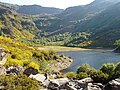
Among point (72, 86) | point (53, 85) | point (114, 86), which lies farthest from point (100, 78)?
point (53, 85)

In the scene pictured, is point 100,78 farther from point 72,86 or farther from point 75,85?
point 72,86

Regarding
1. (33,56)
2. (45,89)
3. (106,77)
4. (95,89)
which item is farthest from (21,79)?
(33,56)

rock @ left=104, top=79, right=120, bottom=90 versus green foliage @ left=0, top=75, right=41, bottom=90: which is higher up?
green foliage @ left=0, top=75, right=41, bottom=90

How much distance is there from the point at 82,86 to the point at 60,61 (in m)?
123

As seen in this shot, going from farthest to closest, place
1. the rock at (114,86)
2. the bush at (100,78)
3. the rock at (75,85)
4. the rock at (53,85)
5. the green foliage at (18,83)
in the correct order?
the bush at (100,78)
the rock at (53,85)
the rock at (114,86)
the rock at (75,85)
the green foliage at (18,83)

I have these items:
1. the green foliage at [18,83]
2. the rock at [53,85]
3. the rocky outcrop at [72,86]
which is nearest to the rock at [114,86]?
the rocky outcrop at [72,86]

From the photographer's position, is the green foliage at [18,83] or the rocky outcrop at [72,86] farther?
the rocky outcrop at [72,86]

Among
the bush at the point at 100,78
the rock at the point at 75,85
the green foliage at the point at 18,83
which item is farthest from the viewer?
the bush at the point at 100,78

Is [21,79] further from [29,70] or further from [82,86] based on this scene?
[29,70]

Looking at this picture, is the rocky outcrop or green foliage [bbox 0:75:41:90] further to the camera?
the rocky outcrop

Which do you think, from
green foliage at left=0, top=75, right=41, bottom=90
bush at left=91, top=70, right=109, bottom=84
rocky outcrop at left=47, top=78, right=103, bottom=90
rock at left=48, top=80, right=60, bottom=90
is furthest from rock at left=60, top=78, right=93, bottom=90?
green foliage at left=0, top=75, right=41, bottom=90

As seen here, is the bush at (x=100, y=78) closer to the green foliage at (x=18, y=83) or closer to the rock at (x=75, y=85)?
the rock at (x=75, y=85)

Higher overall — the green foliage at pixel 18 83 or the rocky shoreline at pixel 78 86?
the green foliage at pixel 18 83

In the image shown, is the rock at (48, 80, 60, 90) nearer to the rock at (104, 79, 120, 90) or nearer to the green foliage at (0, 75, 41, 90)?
the green foliage at (0, 75, 41, 90)
